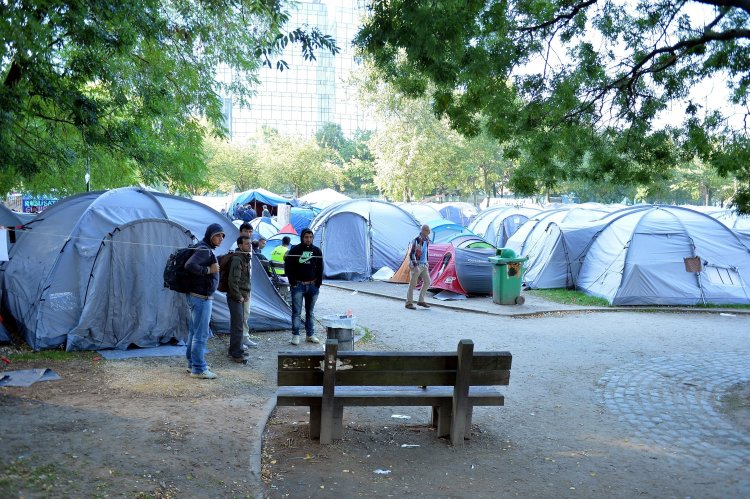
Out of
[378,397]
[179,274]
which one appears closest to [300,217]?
[179,274]

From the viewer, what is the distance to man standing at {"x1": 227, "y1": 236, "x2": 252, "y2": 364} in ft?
30.5

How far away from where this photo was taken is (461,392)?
6.02m

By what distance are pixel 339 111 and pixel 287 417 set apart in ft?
413

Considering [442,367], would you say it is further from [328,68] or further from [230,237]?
[328,68]

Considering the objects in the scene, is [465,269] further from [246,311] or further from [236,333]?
[236,333]

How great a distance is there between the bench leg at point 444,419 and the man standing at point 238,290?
3.76 meters

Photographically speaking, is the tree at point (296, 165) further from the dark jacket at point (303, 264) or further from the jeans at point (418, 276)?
the dark jacket at point (303, 264)

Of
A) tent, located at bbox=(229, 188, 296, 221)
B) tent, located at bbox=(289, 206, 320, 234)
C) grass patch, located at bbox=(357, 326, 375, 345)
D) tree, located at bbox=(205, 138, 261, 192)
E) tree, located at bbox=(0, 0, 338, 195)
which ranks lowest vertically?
grass patch, located at bbox=(357, 326, 375, 345)

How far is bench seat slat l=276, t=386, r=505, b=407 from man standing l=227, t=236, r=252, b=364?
3.25 m

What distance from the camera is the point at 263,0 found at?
9188 mm

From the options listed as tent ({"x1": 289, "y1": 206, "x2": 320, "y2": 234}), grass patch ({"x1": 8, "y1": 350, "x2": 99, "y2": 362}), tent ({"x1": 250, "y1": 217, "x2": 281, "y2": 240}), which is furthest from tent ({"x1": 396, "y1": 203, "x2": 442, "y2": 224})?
grass patch ({"x1": 8, "y1": 350, "x2": 99, "y2": 362})

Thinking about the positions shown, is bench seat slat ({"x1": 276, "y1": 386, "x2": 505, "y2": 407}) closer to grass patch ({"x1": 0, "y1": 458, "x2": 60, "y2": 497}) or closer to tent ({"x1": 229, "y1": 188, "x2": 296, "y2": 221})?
grass patch ({"x1": 0, "y1": 458, "x2": 60, "y2": 497})

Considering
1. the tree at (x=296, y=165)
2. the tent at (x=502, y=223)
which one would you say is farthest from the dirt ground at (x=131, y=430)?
the tree at (x=296, y=165)

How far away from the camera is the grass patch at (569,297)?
637 inches
